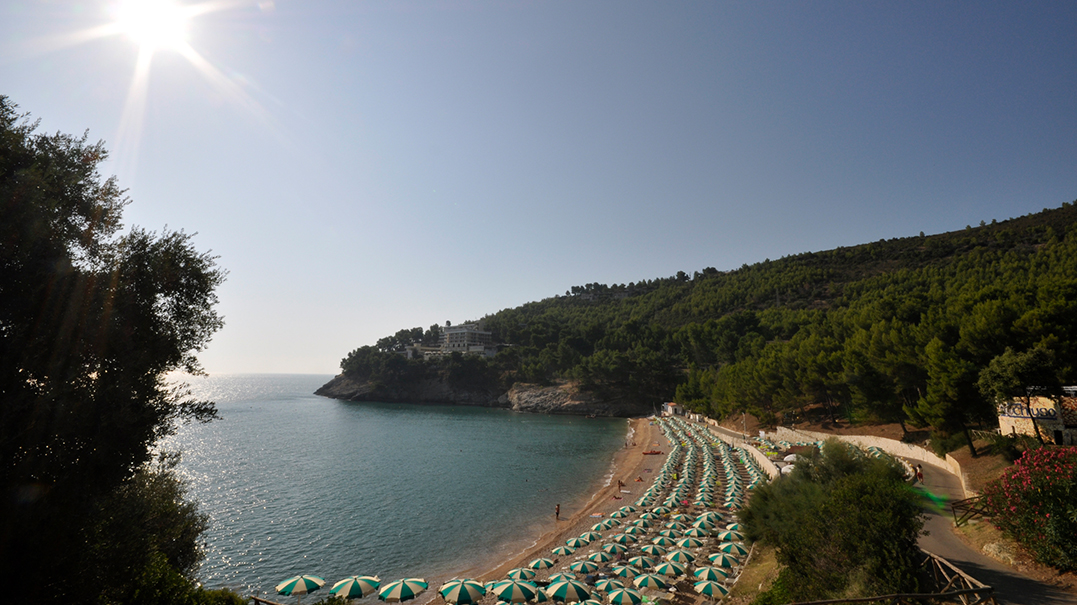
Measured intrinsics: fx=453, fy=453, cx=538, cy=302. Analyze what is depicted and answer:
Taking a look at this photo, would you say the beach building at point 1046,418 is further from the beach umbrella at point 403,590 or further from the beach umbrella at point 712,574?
the beach umbrella at point 403,590

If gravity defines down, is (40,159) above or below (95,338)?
above

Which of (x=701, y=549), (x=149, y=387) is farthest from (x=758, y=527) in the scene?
(x=149, y=387)

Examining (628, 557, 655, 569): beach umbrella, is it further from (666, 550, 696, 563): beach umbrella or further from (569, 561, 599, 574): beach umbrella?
(569, 561, 599, 574): beach umbrella

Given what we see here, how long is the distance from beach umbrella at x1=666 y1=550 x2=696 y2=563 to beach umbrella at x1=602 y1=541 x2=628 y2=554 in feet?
7.38

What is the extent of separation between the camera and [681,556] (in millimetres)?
18734

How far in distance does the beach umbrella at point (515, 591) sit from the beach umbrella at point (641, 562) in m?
4.65

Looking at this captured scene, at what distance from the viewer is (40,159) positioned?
26.8ft

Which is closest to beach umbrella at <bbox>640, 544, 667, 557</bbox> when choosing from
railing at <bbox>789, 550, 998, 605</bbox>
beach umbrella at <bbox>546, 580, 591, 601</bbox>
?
beach umbrella at <bbox>546, 580, 591, 601</bbox>

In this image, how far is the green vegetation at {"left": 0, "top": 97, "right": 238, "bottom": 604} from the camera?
6.34 meters

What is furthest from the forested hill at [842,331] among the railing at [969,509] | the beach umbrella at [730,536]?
the beach umbrella at [730,536]

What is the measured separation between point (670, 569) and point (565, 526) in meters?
10.7

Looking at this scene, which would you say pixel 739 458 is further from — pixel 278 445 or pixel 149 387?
pixel 278 445

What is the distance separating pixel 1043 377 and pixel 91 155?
32.8 metres

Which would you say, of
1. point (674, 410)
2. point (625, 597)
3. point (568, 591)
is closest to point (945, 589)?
point (625, 597)
